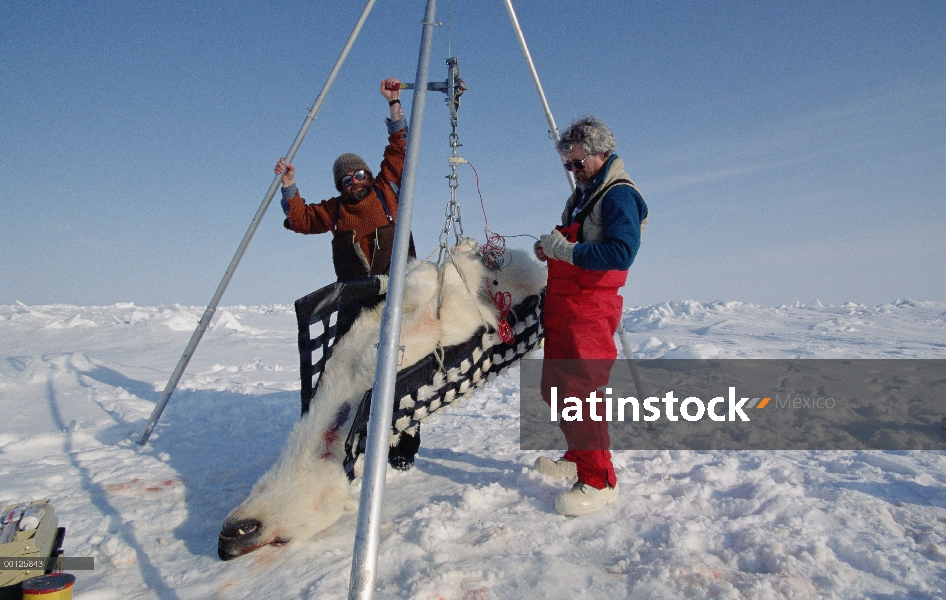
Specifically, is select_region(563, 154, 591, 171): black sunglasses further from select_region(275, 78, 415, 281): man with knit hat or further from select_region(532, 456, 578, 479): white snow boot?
select_region(532, 456, 578, 479): white snow boot

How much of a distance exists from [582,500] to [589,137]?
6.00 feet

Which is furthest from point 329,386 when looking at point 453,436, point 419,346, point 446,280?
point 453,436

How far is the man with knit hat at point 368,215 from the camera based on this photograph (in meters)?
3.31

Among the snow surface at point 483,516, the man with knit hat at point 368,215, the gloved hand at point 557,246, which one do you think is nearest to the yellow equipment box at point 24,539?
the snow surface at point 483,516

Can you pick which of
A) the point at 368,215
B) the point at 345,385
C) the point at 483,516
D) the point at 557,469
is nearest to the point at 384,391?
the point at 345,385

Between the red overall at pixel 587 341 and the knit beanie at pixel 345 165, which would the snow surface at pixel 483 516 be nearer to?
the red overall at pixel 587 341

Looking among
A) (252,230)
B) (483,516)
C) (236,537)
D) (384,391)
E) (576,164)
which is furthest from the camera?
(252,230)

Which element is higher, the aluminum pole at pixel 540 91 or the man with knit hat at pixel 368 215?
the aluminum pole at pixel 540 91

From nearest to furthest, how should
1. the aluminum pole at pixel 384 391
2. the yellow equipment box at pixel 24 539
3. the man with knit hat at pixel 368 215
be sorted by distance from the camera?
1. the aluminum pole at pixel 384 391
2. the yellow equipment box at pixel 24 539
3. the man with knit hat at pixel 368 215

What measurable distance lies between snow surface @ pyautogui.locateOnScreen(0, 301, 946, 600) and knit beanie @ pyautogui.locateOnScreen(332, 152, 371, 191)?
1.67 metres

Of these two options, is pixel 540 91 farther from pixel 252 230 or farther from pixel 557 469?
pixel 557 469

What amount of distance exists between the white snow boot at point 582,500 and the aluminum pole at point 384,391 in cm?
122

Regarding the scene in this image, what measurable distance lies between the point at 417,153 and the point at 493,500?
1.78 m

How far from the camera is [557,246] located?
2.56 meters
